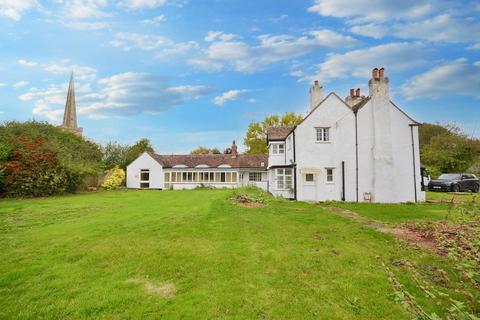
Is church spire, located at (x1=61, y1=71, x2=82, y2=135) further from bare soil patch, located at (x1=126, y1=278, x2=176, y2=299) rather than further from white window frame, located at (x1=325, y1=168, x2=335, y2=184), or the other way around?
bare soil patch, located at (x1=126, y1=278, x2=176, y2=299)

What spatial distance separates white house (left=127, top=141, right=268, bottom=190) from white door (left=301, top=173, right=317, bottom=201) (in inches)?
689

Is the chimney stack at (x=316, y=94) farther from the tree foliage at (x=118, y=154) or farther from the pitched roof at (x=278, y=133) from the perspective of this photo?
the tree foliage at (x=118, y=154)

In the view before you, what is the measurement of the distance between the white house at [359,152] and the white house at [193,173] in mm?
17656

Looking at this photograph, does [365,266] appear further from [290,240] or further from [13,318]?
[13,318]

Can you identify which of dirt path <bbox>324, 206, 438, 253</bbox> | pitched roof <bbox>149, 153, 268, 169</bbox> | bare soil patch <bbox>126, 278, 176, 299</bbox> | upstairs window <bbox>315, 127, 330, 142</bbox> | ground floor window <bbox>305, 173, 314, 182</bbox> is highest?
upstairs window <bbox>315, 127, 330, 142</bbox>

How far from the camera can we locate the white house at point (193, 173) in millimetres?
40094

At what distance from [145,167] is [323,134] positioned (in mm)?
27395

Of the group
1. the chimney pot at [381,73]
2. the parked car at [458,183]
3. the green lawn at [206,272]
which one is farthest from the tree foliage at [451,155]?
the green lawn at [206,272]

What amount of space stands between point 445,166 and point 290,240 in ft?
132

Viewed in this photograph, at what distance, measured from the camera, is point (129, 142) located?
54094 mm

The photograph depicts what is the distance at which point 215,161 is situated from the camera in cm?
4134

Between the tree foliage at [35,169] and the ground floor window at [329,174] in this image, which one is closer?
the ground floor window at [329,174]

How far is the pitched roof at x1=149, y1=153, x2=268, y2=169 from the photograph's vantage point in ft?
133

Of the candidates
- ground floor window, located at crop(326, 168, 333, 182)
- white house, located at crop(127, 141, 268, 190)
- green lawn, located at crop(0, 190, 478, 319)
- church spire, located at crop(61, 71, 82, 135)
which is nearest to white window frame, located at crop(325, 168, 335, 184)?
ground floor window, located at crop(326, 168, 333, 182)
